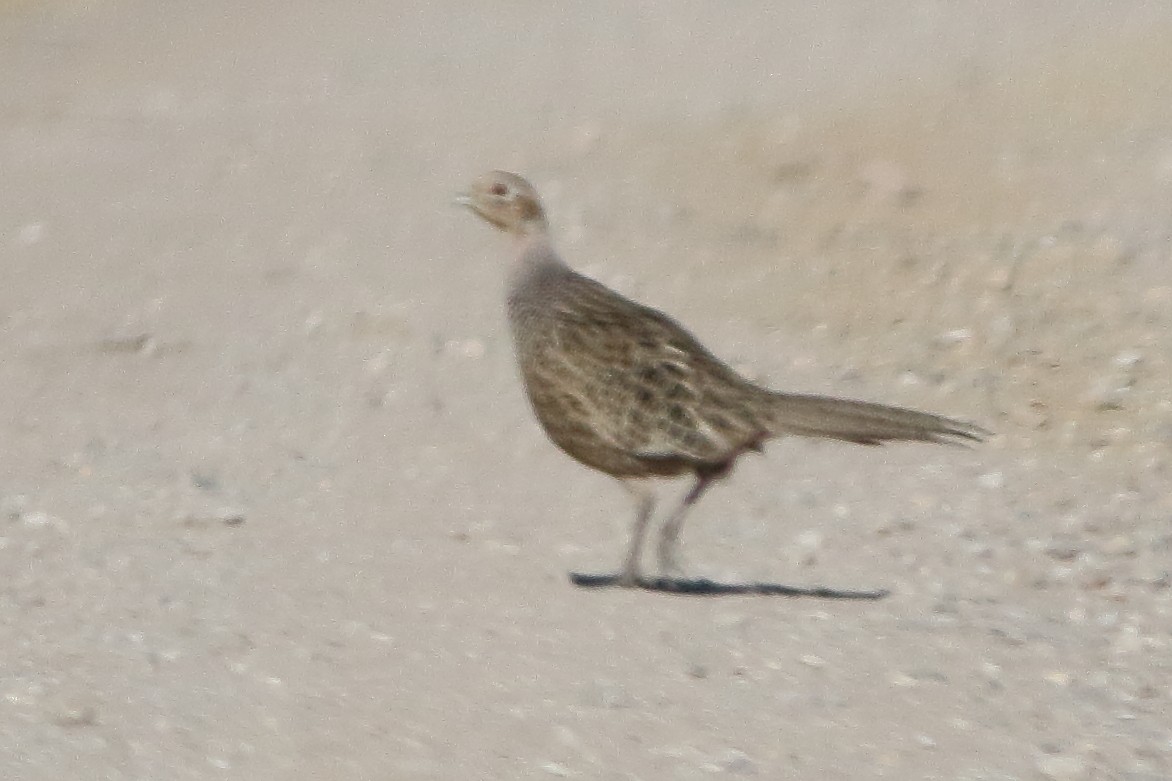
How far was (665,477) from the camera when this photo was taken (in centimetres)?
848

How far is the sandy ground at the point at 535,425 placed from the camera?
22.2ft

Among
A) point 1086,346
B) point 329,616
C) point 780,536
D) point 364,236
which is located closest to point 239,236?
point 364,236

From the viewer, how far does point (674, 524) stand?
847 cm

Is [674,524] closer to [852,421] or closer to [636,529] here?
[636,529]

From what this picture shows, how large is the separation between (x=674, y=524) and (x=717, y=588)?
0.82 ft

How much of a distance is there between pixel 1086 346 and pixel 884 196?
10.6 feet

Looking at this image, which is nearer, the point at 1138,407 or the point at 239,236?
the point at 1138,407

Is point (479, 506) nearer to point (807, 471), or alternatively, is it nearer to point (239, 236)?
point (807, 471)

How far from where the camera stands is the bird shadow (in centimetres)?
834

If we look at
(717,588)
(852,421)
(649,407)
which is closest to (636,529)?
(717,588)

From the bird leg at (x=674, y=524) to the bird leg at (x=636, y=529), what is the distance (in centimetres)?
7

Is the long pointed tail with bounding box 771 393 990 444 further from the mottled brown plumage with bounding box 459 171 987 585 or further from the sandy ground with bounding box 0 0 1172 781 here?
the sandy ground with bounding box 0 0 1172 781

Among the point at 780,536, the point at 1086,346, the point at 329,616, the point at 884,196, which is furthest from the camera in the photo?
the point at 884,196

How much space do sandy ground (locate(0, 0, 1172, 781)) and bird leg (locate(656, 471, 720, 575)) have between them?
354mm
